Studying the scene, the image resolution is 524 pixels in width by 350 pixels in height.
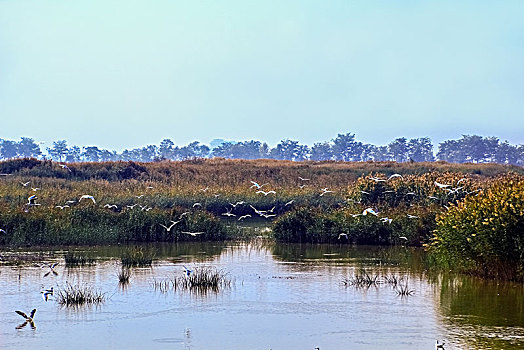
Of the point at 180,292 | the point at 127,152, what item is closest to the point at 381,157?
the point at 127,152

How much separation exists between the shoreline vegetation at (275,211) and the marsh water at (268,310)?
122cm

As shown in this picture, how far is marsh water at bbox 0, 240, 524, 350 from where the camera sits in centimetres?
1338

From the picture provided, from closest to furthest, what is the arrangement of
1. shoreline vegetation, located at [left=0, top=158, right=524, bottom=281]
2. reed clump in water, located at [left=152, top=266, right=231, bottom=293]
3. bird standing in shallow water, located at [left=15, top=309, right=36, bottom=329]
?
1. bird standing in shallow water, located at [left=15, top=309, right=36, bottom=329]
2. reed clump in water, located at [left=152, top=266, right=231, bottom=293]
3. shoreline vegetation, located at [left=0, top=158, right=524, bottom=281]

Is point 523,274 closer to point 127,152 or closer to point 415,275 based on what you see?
point 415,275

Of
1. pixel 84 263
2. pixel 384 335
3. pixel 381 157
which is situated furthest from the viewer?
pixel 381 157

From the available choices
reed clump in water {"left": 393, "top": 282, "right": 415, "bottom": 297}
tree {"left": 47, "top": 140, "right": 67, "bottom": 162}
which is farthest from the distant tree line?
reed clump in water {"left": 393, "top": 282, "right": 415, "bottom": 297}

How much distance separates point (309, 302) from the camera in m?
16.7

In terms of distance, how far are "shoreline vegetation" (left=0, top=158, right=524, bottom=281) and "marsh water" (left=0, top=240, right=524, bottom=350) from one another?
4.00 ft

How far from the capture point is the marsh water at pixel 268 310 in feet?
43.9

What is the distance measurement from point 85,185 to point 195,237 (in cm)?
1329

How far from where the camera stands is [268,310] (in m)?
15.9

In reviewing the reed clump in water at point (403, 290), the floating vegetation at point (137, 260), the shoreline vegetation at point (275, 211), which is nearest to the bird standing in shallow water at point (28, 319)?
the floating vegetation at point (137, 260)

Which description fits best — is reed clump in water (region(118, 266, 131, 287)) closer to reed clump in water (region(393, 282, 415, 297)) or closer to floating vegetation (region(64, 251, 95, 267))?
floating vegetation (region(64, 251, 95, 267))

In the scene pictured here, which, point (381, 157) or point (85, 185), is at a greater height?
point (381, 157)
